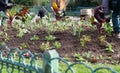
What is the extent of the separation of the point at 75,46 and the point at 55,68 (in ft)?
16.4

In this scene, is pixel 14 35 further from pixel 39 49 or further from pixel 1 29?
pixel 39 49

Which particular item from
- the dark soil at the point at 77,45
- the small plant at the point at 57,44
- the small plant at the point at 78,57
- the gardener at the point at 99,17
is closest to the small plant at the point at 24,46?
the dark soil at the point at 77,45

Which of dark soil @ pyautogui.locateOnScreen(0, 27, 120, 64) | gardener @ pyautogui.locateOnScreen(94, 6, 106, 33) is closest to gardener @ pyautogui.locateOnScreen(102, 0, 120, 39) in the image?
dark soil @ pyautogui.locateOnScreen(0, 27, 120, 64)

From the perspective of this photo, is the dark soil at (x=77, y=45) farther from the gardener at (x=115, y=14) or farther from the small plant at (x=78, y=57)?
the gardener at (x=115, y=14)

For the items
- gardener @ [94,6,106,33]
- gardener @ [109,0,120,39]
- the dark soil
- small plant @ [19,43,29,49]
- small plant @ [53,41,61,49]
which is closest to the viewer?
the dark soil

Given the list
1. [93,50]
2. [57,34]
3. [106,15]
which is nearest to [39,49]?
[93,50]

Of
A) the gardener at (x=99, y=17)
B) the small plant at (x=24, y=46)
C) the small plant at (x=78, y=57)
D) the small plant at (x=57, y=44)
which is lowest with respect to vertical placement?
the small plant at (x=24, y=46)

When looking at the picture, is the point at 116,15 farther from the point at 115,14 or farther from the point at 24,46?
the point at 24,46

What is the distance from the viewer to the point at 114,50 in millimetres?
7820

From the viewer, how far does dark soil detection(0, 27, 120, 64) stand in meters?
7.38

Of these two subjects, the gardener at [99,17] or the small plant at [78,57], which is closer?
the small plant at [78,57]

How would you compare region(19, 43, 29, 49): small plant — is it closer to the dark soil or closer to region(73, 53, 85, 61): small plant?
the dark soil

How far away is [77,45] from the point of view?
8312 mm

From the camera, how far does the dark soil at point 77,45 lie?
24.2 ft
